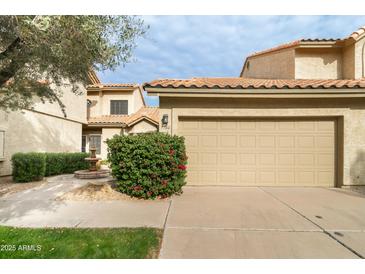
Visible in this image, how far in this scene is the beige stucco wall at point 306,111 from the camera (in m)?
7.56

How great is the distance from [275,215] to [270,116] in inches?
162

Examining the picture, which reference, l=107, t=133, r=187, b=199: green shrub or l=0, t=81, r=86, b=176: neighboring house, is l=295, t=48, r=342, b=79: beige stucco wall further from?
l=0, t=81, r=86, b=176: neighboring house

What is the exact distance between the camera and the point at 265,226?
4.09 metres

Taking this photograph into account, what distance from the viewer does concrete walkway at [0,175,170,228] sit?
4.25 m

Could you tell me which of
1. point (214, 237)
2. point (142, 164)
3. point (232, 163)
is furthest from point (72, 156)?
point (214, 237)

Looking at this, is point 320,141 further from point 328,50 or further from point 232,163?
point 328,50

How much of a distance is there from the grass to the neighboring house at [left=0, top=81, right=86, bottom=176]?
20.2 feet

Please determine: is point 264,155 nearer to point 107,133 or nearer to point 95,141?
point 107,133

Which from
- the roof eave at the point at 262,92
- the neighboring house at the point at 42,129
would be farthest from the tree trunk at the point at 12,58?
the neighboring house at the point at 42,129

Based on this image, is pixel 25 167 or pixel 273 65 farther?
pixel 273 65

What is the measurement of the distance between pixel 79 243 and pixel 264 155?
6.47 metres

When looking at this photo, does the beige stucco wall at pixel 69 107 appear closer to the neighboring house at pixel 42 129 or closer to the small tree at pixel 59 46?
the neighboring house at pixel 42 129

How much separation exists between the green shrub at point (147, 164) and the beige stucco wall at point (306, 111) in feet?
5.17

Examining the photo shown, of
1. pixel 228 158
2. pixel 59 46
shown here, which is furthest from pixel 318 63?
pixel 59 46
